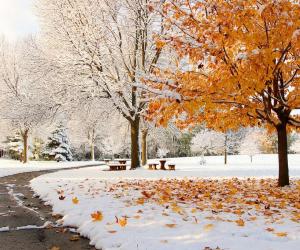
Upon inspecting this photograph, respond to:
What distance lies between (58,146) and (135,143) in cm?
3727

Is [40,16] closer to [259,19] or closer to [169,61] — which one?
[169,61]

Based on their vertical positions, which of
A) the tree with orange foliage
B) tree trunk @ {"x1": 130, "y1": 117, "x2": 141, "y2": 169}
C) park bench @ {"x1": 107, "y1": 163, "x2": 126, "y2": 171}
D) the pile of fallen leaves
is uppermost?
the tree with orange foliage

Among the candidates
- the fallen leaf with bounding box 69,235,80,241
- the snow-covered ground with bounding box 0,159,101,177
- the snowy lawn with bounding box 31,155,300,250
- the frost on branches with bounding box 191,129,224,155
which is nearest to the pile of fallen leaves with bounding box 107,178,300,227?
the snowy lawn with bounding box 31,155,300,250

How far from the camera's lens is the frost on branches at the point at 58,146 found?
55.1 meters

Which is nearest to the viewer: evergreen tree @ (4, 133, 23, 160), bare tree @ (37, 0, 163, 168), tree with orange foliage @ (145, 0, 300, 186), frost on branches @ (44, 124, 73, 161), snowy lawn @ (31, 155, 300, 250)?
snowy lawn @ (31, 155, 300, 250)

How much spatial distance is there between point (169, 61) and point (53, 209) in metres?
14.0

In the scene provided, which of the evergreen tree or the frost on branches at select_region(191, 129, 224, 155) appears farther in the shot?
the evergreen tree

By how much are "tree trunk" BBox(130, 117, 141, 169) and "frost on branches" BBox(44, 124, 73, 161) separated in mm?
35374

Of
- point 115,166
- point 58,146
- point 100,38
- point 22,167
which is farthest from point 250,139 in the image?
point 100,38

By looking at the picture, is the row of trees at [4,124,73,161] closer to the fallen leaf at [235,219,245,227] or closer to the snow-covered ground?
the snow-covered ground

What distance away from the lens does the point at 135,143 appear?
21.2 metres

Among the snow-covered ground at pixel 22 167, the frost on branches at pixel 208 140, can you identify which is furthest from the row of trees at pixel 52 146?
the frost on branches at pixel 208 140

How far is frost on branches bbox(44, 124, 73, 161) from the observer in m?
55.1

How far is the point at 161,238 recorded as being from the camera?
479 centimetres
